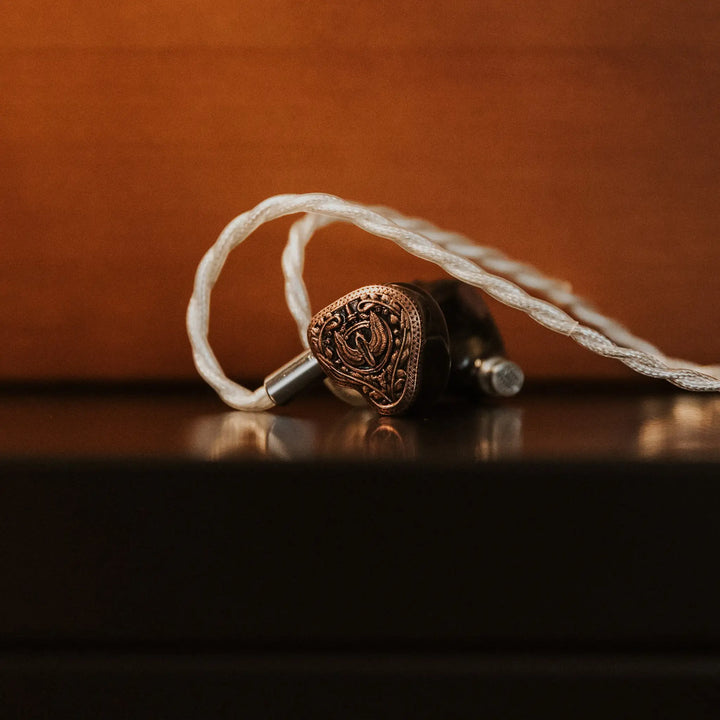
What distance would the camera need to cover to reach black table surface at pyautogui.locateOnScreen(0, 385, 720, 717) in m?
0.38

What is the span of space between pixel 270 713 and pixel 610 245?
51cm

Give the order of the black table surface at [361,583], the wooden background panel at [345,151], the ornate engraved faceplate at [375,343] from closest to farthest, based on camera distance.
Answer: the black table surface at [361,583] → the ornate engraved faceplate at [375,343] → the wooden background panel at [345,151]

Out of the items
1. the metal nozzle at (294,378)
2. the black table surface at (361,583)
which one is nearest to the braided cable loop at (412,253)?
the metal nozzle at (294,378)

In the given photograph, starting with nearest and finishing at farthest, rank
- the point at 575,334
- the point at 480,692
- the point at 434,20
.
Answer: the point at 480,692 < the point at 575,334 < the point at 434,20

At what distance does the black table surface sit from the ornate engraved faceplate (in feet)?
0.34

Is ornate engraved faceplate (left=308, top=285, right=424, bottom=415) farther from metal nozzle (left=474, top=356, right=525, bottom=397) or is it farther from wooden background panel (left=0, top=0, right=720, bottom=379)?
wooden background panel (left=0, top=0, right=720, bottom=379)

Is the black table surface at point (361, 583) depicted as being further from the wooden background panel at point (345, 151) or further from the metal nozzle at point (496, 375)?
the wooden background panel at point (345, 151)

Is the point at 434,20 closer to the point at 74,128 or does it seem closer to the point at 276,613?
the point at 74,128

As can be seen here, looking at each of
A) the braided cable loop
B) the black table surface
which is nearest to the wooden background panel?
the braided cable loop

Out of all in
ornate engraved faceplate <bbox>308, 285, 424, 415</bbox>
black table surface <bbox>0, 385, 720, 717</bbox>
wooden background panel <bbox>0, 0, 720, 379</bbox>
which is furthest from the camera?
wooden background panel <bbox>0, 0, 720, 379</bbox>

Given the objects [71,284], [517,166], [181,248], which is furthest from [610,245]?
[71,284]

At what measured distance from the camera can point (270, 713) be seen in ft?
1.27

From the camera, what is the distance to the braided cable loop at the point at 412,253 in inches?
21.9

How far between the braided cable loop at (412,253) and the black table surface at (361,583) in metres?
0.17
